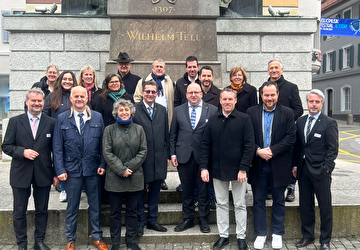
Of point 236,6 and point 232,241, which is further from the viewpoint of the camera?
point 236,6

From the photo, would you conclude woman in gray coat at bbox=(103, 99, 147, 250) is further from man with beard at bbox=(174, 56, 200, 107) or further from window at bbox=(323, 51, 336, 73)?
window at bbox=(323, 51, 336, 73)

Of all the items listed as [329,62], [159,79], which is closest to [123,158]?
[159,79]

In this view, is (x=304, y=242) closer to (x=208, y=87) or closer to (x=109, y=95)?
(x=208, y=87)

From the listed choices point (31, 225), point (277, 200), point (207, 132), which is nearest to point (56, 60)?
point (31, 225)

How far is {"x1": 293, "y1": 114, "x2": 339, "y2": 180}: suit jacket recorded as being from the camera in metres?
4.37

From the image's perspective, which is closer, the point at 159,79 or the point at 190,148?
the point at 190,148

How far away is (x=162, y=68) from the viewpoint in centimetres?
549

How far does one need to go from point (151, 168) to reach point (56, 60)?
19.1 feet

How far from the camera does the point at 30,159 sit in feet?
14.0

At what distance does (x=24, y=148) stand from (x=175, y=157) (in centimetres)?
183

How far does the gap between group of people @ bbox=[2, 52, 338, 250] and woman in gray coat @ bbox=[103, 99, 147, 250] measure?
1cm

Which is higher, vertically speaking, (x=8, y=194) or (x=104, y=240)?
(x=8, y=194)

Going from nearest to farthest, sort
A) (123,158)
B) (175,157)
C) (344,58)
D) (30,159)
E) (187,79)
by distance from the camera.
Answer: (30,159), (123,158), (175,157), (187,79), (344,58)

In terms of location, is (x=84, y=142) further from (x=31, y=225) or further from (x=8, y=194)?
(x=8, y=194)
